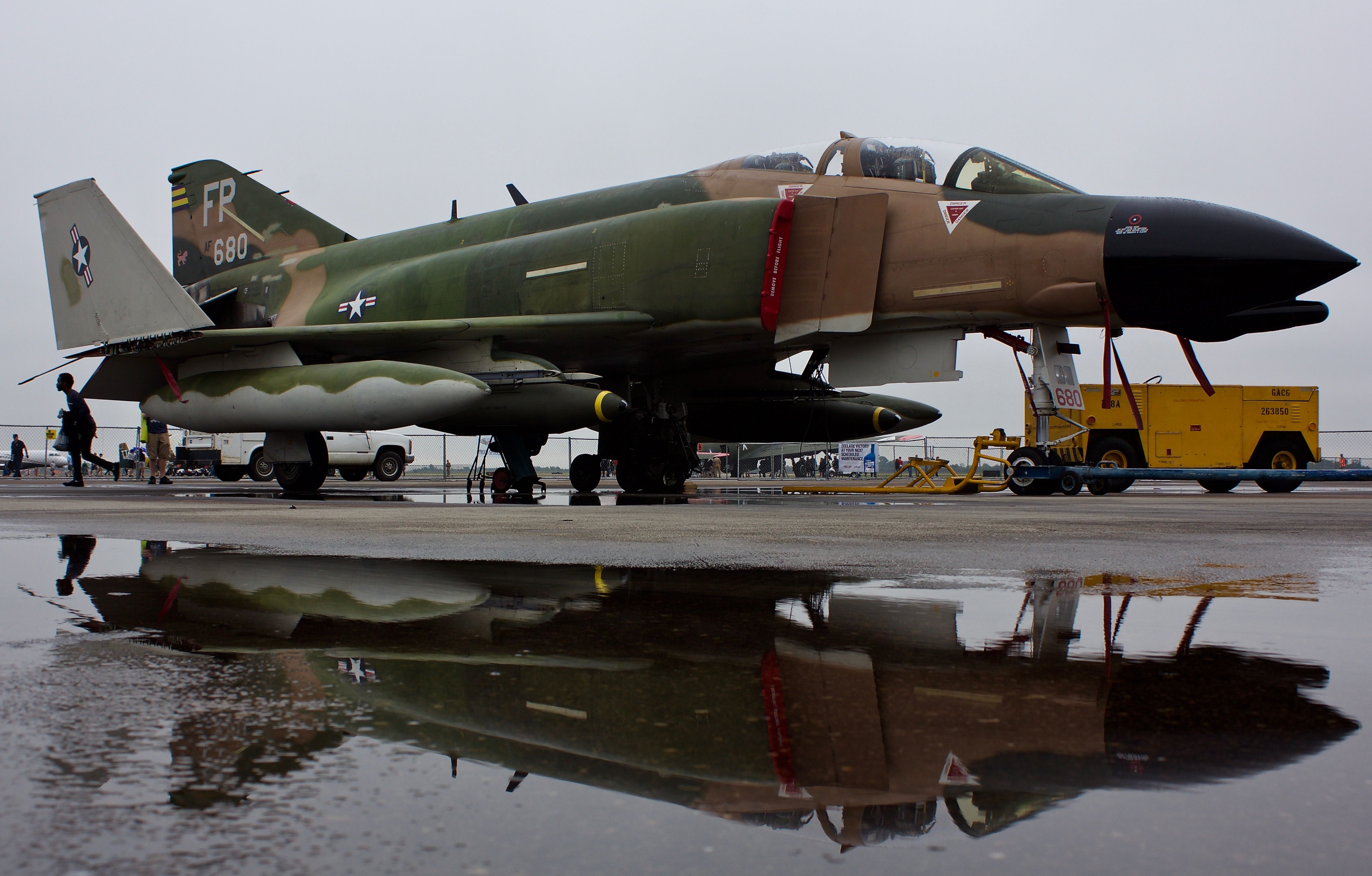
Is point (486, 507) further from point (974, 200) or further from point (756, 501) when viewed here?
point (974, 200)

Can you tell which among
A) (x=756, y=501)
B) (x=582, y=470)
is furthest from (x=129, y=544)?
(x=582, y=470)

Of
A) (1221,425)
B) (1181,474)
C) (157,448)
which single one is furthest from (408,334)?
(1221,425)

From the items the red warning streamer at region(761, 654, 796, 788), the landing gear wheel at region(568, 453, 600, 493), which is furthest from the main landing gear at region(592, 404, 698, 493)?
the red warning streamer at region(761, 654, 796, 788)

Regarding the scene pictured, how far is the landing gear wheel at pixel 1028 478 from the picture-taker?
11.2 meters

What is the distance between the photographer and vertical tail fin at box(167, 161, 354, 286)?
14.9 metres

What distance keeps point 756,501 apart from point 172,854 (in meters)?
8.31

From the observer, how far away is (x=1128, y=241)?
8133 mm

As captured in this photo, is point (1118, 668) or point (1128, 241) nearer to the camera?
point (1118, 668)

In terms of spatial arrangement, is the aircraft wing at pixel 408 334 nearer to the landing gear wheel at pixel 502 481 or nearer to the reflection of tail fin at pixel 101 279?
the reflection of tail fin at pixel 101 279

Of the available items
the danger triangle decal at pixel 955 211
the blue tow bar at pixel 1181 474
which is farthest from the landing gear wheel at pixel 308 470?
the blue tow bar at pixel 1181 474

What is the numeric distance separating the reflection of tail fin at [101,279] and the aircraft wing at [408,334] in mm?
348

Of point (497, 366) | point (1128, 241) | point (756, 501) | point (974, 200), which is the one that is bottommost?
point (756, 501)

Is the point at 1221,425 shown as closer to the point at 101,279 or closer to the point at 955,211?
the point at 955,211

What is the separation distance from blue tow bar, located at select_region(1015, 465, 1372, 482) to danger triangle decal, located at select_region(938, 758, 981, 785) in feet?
35.1
